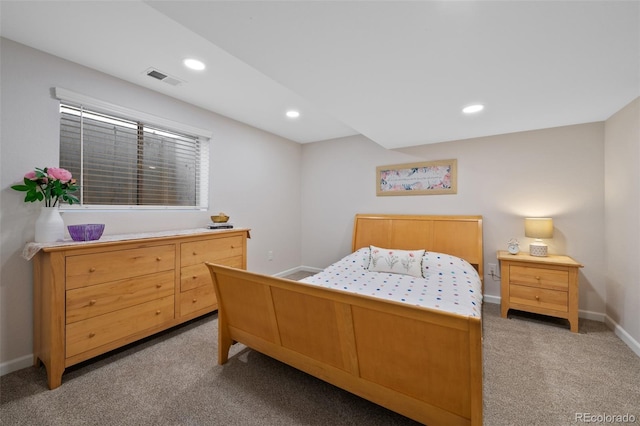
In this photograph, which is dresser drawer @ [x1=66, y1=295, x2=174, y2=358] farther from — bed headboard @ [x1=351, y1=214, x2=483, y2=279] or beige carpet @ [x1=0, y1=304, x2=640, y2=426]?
bed headboard @ [x1=351, y1=214, x2=483, y2=279]

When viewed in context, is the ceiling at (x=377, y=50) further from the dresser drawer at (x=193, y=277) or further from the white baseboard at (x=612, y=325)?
the white baseboard at (x=612, y=325)

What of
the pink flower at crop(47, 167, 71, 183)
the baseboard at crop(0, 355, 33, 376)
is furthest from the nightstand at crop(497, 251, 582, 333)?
the baseboard at crop(0, 355, 33, 376)

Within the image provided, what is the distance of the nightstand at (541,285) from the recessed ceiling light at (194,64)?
347 centimetres

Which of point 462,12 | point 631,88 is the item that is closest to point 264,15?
point 462,12

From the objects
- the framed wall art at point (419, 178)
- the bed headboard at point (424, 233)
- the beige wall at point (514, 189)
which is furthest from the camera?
the framed wall art at point (419, 178)

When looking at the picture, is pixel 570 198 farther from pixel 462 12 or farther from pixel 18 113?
pixel 18 113

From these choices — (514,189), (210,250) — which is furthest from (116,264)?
(514,189)

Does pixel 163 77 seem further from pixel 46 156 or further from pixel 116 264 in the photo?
pixel 116 264

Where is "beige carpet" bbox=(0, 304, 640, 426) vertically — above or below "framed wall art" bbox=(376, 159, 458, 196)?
below

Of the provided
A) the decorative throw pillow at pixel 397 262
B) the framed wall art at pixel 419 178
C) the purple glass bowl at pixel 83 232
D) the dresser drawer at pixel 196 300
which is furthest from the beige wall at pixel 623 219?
the purple glass bowl at pixel 83 232

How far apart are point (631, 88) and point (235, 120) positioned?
151 inches

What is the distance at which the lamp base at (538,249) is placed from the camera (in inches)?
108

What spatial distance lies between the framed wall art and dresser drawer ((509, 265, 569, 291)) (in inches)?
46.3

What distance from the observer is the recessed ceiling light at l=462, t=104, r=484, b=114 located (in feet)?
7.43
